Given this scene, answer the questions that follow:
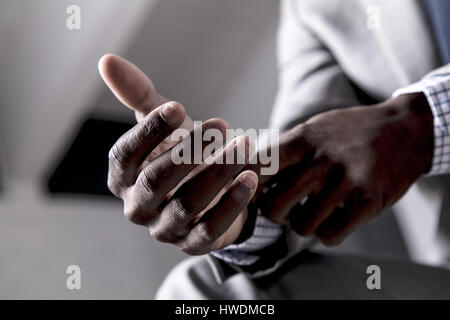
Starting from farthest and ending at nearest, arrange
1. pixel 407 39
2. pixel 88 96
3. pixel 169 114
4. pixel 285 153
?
1. pixel 88 96
2. pixel 407 39
3. pixel 285 153
4. pixel 169 114

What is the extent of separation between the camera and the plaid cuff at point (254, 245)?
541 mm

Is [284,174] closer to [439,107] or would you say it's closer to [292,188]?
[292,188]

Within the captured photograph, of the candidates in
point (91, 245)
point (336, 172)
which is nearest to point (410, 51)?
point (336, 172)

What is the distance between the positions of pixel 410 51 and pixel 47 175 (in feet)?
3.59

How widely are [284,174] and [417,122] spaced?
165mm

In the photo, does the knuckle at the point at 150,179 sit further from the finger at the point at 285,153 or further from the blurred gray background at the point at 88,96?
the blurred gray background at the point at 88,96

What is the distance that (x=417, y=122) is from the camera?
551mm

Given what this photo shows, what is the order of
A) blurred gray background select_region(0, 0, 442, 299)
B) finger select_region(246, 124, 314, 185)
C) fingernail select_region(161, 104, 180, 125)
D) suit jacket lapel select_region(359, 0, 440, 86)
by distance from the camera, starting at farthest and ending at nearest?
1. blurred gray background select_region(0, 0, 442, 299)
2. suit jacket lapel select_region(359, 0, 440, 86)
3. finger select_region(246, 124, 314, 185)
4. fingernail select_region(161, 104, 180, 125)

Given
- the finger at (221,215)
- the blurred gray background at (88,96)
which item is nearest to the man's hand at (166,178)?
the finger at (221,215)

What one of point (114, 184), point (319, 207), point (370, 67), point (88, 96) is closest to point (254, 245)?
point (319, 207)

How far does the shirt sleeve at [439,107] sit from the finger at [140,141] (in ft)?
1.04

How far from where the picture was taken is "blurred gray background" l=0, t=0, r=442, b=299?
1.20 metres

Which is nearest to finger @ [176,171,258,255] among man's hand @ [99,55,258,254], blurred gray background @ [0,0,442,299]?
man's hand @ [99,55,258,254]

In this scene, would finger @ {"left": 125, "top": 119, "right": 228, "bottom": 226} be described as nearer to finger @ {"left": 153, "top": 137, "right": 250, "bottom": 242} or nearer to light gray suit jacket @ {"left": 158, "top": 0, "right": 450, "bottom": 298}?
finger @ {"left": 153, "top": 137, "right": 250, "bottom": 242}
